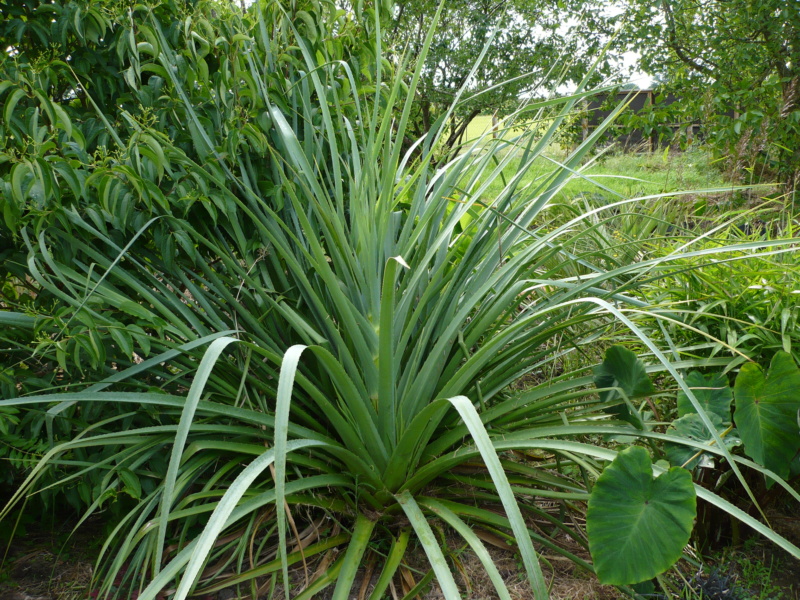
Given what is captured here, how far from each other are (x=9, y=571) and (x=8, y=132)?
3.39 feet

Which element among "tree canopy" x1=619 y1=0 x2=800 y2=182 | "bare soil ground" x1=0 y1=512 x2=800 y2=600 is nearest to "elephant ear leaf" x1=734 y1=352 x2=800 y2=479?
"bare soil ground" x1=0 y1=512 x2=800 y2=600

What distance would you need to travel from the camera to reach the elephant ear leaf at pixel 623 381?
1.45 m

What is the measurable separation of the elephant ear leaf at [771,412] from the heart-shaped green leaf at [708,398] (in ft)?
0.17

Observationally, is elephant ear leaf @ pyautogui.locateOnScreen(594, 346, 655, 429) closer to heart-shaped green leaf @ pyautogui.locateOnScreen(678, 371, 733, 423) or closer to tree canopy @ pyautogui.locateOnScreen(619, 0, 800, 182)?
heart-shaped green leaf @ pyautogui.locateOnScreen(678, 371, 733, 423)

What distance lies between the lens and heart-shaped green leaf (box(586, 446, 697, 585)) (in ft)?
4.00

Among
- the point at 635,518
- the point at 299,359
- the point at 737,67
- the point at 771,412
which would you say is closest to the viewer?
the point at 635,518

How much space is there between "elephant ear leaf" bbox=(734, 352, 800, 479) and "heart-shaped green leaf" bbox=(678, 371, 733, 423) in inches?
2.0

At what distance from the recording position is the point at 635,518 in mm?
1257

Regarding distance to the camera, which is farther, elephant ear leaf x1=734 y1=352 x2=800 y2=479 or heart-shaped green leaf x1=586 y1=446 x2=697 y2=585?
elephant ear leaf x1=734 y1=352 x2=800 y2=479

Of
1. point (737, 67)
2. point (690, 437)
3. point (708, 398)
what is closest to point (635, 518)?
point (690, 437)

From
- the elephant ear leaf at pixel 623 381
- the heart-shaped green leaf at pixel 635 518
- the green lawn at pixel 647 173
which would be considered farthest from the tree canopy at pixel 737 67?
the heart-shaped green leaf at pixel 635 518

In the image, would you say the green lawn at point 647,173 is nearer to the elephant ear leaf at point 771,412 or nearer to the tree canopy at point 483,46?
the tree canopy at point 483,46

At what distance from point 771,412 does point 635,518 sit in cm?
45

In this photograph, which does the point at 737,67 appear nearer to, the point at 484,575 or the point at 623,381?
the point at 623,381
